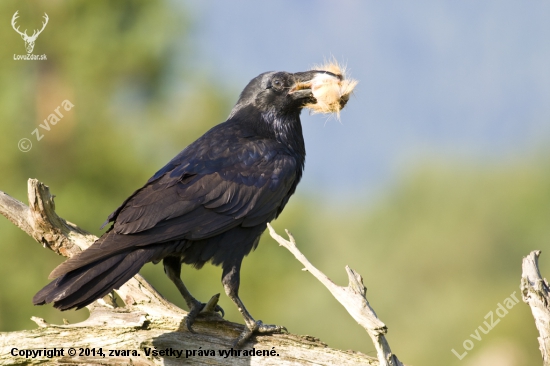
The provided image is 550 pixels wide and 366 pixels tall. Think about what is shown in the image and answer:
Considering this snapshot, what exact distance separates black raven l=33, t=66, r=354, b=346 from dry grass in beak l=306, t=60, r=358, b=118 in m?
0.01

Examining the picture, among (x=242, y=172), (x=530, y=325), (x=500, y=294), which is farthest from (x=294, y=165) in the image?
(x=500, y=294)

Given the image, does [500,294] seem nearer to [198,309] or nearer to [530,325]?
[530,325]

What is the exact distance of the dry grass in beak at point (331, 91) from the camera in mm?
5777

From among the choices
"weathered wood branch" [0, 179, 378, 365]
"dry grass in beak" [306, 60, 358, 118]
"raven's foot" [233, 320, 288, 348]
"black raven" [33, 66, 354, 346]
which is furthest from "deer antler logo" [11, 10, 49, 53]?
"raven's foot" [233, 320, 288, 348]

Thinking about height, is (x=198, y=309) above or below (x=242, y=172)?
below

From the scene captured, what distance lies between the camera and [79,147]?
13.6 m

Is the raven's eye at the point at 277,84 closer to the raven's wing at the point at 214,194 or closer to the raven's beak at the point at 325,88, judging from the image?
the raven's beak at the point at 325,88

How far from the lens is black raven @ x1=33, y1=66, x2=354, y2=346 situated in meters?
4.41

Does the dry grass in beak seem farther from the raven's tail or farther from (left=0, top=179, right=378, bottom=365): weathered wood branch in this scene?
the raven's tail

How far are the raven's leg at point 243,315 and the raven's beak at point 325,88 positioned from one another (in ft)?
5.44

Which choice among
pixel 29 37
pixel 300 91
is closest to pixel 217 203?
pixel 300 91

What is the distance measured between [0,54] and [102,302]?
9.33m

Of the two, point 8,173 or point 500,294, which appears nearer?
point 8,173

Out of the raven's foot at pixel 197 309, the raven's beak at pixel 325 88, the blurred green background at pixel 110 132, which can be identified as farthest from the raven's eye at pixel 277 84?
the blurred green background at pixel 110 132
